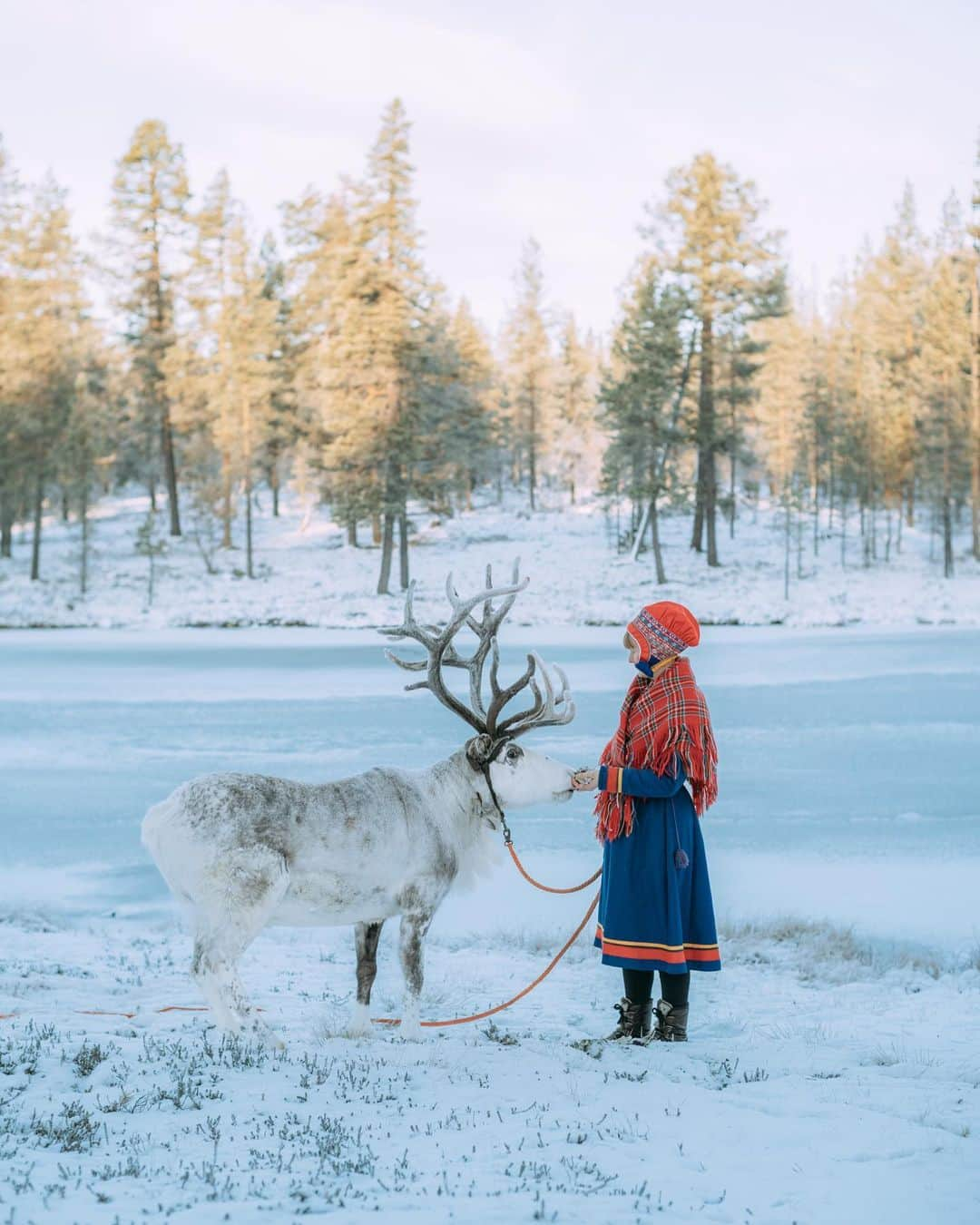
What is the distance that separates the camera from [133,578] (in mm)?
40062

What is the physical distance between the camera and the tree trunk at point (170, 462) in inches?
1774

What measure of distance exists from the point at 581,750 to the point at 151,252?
3582 centimetres

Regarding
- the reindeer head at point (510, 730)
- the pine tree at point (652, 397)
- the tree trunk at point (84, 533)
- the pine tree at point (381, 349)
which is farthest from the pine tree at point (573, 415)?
the reindeer head at point (510, 730)

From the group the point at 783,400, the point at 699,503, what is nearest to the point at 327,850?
the point at 699,503

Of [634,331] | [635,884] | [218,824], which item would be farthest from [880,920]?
[634,331]

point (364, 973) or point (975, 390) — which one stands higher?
point (975, 390)

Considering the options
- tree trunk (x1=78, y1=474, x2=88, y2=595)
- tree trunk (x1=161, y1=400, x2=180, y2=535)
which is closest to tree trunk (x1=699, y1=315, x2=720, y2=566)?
tree trunk (x1=161, y1=400, x2=180, y2=535)

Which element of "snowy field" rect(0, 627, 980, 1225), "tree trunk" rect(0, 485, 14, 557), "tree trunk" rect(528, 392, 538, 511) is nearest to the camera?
"snowy field" rect(0, 627, 980, 1225)

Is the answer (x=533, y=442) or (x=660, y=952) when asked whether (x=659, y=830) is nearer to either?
(x=660, y=952)

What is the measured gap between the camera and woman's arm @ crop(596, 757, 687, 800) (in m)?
5.61

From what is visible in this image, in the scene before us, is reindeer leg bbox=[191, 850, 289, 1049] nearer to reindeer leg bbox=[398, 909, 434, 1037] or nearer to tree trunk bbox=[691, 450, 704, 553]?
reindeer leg bbox=[398, 909, 434, 1037]

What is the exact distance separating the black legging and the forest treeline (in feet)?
106

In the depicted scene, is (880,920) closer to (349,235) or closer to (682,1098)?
(682,1098)

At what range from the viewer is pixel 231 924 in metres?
5.31
